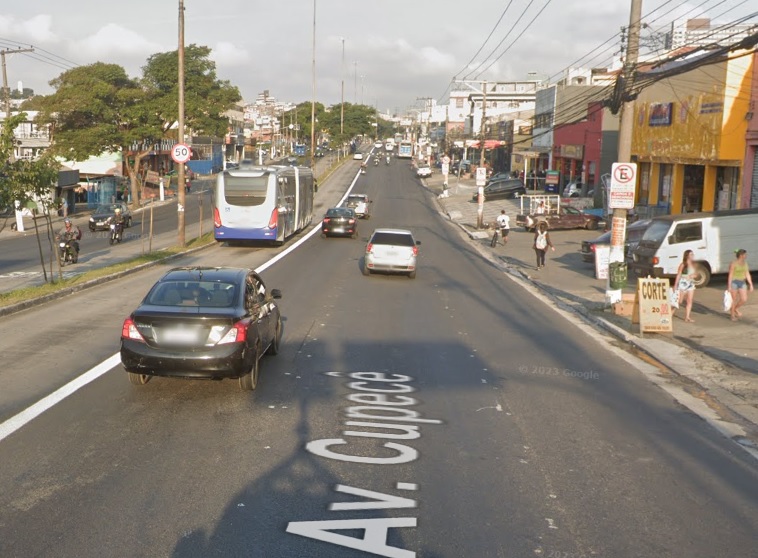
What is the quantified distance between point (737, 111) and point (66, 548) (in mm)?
32257

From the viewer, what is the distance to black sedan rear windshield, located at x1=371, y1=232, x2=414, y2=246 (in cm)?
2473

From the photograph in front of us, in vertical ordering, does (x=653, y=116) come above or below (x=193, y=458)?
above

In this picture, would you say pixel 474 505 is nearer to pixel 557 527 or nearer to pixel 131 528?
pixel 557 527

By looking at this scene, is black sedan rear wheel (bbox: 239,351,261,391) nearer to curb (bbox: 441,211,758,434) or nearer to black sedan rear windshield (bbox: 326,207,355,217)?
curb (bbox: 441,211,758,434)

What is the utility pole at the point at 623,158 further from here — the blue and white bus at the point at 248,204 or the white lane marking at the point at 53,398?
the blue and white bus at the point at 248,204

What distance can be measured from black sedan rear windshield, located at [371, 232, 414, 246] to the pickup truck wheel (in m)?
8.55

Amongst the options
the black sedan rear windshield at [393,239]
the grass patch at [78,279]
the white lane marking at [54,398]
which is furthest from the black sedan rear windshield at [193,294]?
the black sedan rear windshield at [393,239]

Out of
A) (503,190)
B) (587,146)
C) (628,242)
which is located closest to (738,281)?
(628,242)

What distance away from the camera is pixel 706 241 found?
23406mm

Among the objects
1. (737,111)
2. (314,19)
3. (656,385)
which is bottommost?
(656,385)

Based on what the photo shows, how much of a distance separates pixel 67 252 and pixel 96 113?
34.1 metres

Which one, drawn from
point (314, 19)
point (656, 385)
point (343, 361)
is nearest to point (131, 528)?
point (343, 361)

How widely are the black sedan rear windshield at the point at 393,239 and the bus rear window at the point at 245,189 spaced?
336 inches

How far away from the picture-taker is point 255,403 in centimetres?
980
